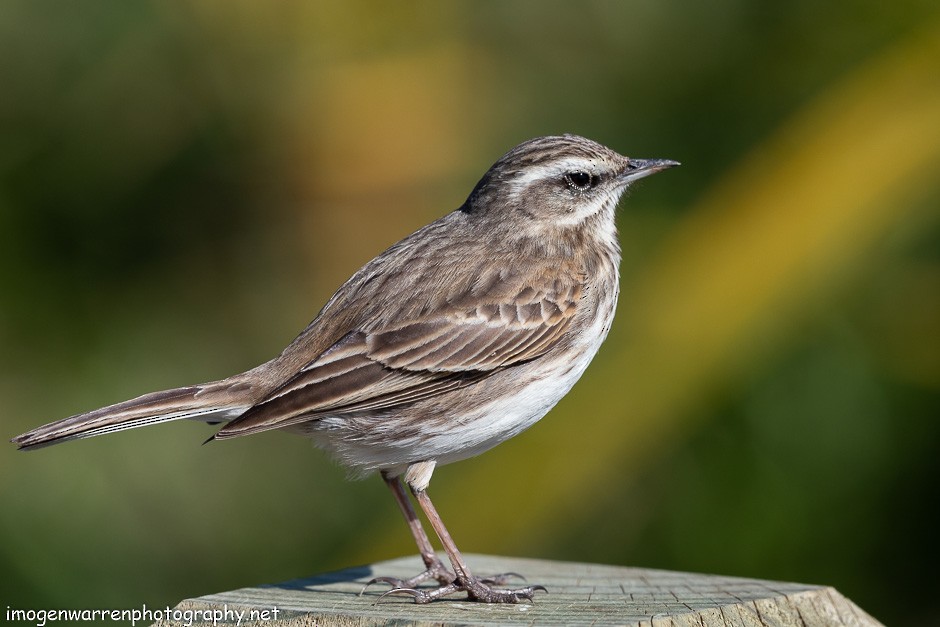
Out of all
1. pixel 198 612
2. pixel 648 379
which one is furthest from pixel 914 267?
pixel 198 612

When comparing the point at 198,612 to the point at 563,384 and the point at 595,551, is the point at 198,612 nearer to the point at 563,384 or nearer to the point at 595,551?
the point at 563,384

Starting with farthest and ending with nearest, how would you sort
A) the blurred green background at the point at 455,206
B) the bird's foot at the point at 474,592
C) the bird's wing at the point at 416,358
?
the blurred green background at the point at 455,206 < the bird's wing at the point at 416,358 < the bird's foot at the point at 474,592

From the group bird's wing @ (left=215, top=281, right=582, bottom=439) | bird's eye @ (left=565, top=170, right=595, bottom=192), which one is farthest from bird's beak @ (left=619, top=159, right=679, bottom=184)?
bird's wing @ (left=215, top=281, right=582, bottom=439)

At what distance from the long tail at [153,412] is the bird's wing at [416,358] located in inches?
7.8

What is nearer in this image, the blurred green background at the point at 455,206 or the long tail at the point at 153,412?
the long tail at the point at 153,412

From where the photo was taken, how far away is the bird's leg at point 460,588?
17.8 ft

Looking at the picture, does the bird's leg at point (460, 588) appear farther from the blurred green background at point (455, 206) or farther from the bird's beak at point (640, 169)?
the blurred green background at point (455, 206)

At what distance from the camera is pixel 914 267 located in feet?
29.3

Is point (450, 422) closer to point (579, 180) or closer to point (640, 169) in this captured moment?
point (579, 180)

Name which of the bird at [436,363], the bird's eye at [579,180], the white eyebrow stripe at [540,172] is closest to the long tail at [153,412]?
the bird at [436,363]

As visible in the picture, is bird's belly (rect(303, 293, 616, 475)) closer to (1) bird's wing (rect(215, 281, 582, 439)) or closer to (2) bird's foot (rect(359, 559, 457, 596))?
(1) bird's wing (rect(215, 281, 582, 439))

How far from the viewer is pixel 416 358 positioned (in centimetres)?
583

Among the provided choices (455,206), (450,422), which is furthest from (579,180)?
(455,206)

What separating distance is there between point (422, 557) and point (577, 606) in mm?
1318
